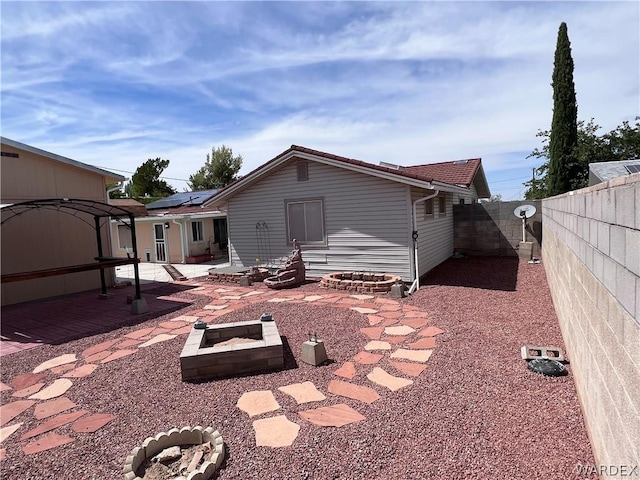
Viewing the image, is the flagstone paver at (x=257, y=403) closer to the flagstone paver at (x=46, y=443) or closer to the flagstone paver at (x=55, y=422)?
the flagstone paver at (x=46, y=443)

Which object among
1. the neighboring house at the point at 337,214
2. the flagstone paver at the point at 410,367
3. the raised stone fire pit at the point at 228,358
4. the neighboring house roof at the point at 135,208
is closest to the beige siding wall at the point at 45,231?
the neighboring house roof at the point at 135,208

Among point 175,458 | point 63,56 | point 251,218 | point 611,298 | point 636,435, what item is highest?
point 63,56

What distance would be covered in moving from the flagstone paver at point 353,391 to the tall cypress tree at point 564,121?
17.3 meters

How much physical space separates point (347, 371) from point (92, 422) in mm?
2631

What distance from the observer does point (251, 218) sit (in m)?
11.2

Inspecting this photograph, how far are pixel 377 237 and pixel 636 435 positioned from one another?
301 inches

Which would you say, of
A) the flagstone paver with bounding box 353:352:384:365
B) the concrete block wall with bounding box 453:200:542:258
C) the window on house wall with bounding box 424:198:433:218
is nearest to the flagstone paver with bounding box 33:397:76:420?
the flagstone paver with bounding box 353:352:384:365

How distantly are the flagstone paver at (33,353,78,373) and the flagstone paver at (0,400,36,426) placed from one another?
3.00 ft

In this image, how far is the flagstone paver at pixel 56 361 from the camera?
4766mm

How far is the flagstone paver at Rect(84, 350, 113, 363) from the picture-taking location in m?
4.91

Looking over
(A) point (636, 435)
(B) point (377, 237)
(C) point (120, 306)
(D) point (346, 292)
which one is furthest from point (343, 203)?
(A) point (636, 435)

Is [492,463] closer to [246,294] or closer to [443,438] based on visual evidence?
[443,438]

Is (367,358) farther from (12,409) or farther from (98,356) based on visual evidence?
(12,409)

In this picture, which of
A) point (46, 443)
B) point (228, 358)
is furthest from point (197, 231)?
point (46, 443)
